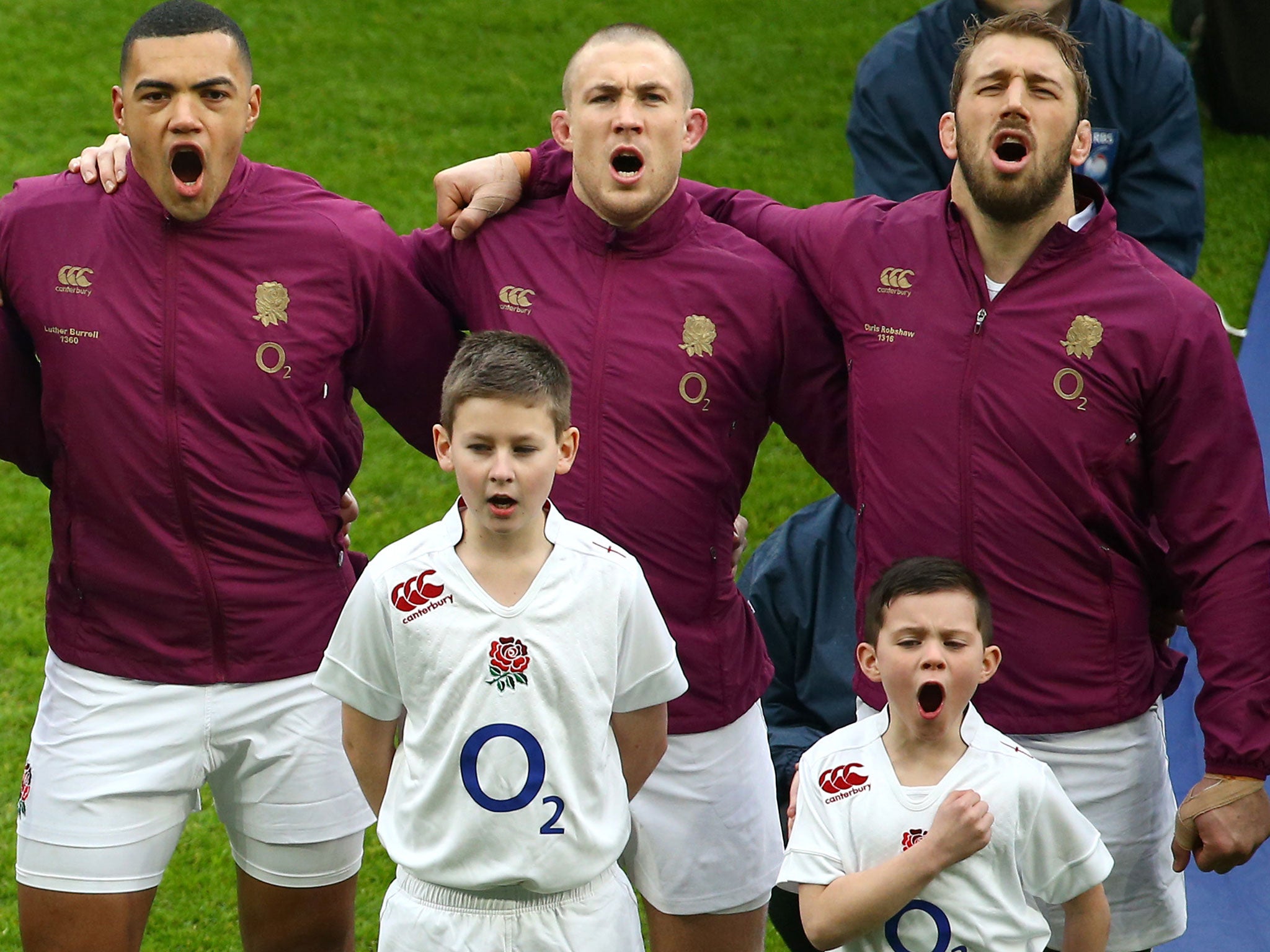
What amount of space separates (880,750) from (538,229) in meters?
1.39

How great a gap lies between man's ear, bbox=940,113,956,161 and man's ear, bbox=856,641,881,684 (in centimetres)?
105

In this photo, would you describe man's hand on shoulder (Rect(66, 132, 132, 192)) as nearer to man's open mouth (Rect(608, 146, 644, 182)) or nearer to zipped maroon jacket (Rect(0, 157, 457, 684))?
zipped maroon jacket (Rect(0, 157, 457, 684))

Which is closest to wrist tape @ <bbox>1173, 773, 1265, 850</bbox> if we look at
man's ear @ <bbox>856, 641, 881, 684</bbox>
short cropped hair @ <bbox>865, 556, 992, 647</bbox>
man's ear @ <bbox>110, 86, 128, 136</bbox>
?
short cropped hair @ <bbox>865, 556, 992, 647</bbox>

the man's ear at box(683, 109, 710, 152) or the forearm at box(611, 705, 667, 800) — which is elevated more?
the man's ear at box(683, 109, 710, 152)

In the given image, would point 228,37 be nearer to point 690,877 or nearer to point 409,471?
point 690,877

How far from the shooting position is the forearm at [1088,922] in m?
3.21

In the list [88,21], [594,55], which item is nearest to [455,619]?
[594,55]

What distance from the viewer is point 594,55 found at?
3.86 m

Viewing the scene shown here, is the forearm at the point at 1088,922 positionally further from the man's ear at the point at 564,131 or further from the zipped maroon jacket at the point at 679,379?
the man's ear at the point at 564,131

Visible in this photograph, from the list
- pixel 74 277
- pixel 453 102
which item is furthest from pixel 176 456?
pixel 453 102

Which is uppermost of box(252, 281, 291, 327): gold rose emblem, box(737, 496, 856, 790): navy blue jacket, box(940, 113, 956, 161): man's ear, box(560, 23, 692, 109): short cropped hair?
box(560, 23, 692, 109): short cropped hair

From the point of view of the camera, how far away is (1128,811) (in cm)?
361

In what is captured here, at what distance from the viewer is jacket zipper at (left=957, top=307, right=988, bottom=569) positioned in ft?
11.5

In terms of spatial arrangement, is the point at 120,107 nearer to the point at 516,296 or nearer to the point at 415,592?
the point at 516,296
